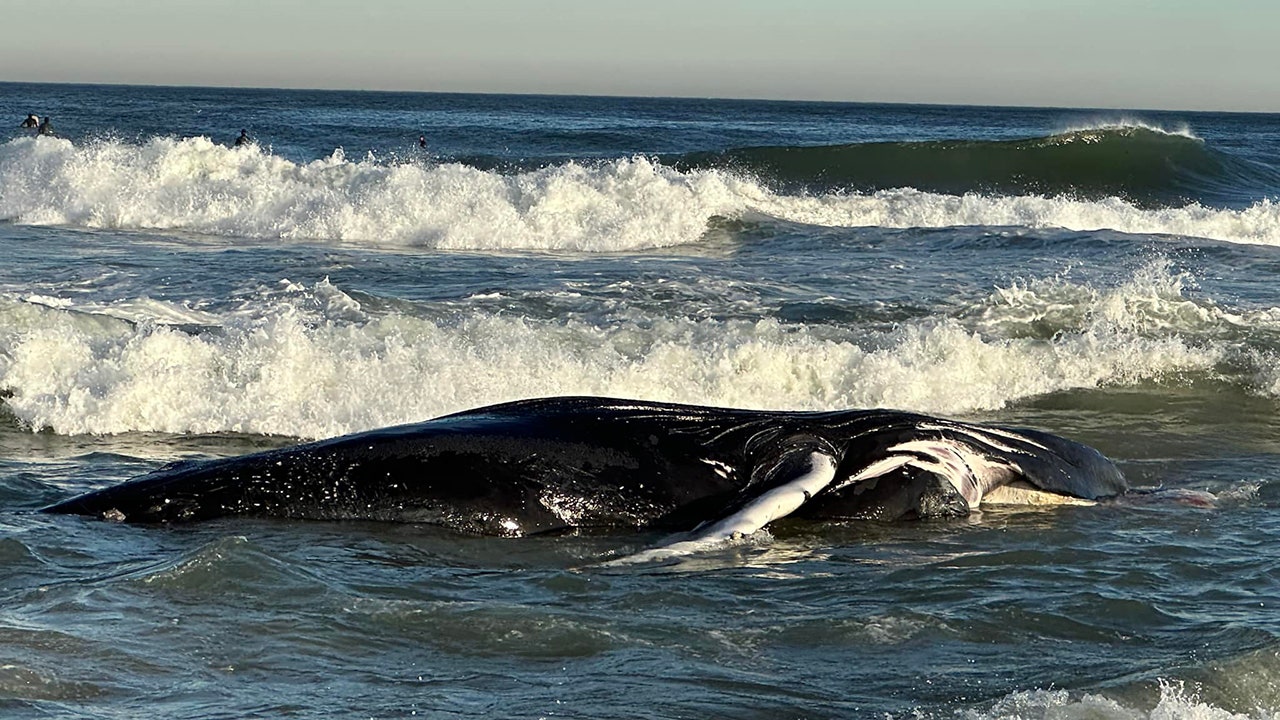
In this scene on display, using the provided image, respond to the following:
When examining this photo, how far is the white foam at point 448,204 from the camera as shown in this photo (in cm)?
2659

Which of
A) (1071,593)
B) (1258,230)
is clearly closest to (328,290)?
(1071,593)

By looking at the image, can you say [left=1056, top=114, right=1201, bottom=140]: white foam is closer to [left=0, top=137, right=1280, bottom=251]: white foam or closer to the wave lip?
the wave lip

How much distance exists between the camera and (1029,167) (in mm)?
42812

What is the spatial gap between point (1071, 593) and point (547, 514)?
2.44 metres

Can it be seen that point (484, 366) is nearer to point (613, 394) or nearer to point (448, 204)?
point (613, 394)

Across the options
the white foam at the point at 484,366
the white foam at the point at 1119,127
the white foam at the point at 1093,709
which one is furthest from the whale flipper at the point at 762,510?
the white foam at the point at 1119,127

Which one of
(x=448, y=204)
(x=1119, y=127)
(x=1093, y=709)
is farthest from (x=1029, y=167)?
(x=1093, y=709)

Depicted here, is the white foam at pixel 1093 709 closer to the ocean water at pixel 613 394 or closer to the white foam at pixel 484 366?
the ocean water at pixel 613 394

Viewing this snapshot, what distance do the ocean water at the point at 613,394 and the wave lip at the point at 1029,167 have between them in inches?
370

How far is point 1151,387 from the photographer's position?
1338 centimetres

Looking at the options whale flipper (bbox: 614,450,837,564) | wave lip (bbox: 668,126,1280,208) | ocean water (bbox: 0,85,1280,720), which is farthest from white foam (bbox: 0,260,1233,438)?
wave lip (bbox: 668,126,1280,208)

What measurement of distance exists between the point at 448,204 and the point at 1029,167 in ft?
67.9

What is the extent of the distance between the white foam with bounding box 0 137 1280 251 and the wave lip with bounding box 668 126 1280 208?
7.16 meters

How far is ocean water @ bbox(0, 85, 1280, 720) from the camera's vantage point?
5.64 metres
